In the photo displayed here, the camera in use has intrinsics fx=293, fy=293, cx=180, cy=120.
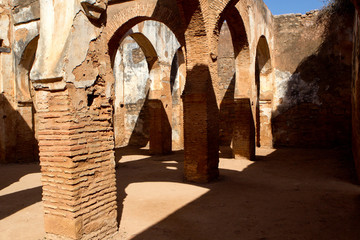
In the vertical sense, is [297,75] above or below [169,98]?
above

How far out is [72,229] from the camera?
3.48 meters

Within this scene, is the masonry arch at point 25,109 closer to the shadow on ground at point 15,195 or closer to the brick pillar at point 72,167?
the shadow on ground at point 15,195

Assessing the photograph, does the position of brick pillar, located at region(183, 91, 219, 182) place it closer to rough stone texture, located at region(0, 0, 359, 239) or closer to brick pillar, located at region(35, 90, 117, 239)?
rough stone texture, located at region(0, 0, 359, 239)

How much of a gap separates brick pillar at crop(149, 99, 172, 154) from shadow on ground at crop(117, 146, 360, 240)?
114 inches

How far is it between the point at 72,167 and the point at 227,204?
3105mm

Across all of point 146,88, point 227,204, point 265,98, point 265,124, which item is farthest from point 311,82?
point 227,204

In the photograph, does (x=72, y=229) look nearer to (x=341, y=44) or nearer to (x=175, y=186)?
(x=175, y=186)

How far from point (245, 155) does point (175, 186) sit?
4278mm

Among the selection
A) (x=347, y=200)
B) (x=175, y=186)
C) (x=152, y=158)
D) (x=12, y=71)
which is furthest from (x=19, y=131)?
(x=347, y=200)

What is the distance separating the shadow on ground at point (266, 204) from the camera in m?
4.21

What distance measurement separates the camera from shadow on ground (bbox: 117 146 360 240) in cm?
421

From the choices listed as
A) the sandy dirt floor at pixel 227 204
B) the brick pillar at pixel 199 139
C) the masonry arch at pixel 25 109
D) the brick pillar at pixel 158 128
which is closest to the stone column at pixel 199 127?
the brick pillar at pixel 199 139

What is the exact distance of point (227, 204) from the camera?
5.46m

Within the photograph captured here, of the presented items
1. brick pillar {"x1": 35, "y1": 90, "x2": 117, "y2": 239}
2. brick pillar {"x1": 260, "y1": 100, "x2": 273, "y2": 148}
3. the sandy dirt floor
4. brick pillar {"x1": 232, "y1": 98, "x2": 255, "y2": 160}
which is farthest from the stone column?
brick pillar {"x1": 260, "y1": 100, "x2": 273, "y2": 148}
